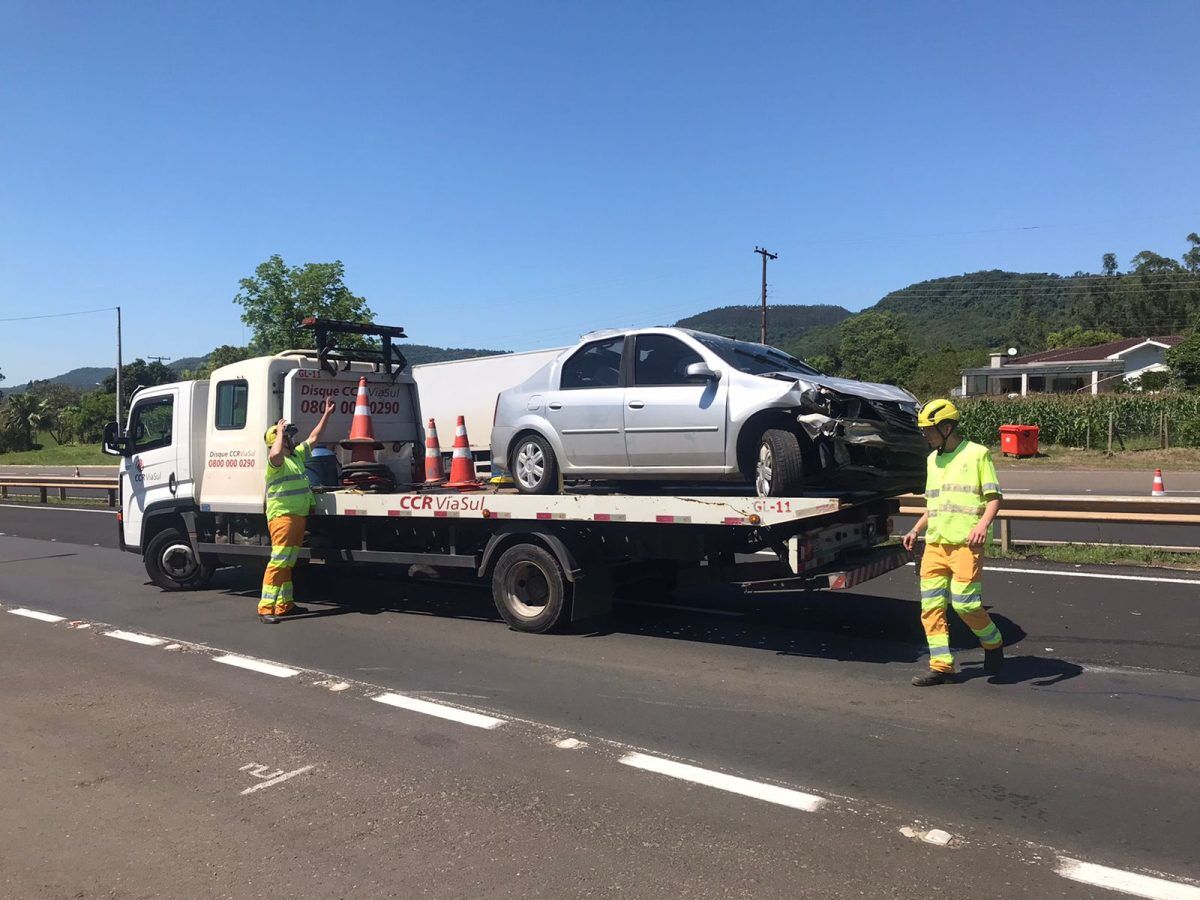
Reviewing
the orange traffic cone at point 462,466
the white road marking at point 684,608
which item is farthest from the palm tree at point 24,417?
the white road marking at point 684,608

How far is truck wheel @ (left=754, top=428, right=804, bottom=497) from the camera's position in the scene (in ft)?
20.9

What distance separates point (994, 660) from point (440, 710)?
3.56 meters

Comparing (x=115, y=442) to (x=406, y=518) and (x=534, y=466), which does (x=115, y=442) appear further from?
(x=534, y=466)

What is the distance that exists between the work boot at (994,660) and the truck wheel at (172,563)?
26.5ft

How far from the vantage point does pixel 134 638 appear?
8023mm

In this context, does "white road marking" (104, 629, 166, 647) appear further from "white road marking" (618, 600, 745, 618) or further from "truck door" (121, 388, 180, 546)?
"white road marking" (618, 600, 745, 618)

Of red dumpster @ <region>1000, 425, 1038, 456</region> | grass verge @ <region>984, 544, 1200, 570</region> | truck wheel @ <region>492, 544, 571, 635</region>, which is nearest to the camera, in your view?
truck wheel @ <region>492, 544, 571, 635</region>

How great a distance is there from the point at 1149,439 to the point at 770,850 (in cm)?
3285

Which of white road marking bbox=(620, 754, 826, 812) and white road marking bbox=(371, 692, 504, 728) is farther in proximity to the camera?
white road marking bbox=(371, 692, 504, 728)

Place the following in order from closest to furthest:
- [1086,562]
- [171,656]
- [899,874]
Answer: [899,874] < [171,656] < [1086,562]

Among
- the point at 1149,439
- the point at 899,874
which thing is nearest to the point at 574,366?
the point at 899,874

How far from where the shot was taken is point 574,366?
7.84 metres

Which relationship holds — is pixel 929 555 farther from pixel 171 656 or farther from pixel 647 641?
pixel 171 656

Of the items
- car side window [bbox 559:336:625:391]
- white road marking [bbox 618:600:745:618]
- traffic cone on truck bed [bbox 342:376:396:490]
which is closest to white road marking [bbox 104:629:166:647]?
traffic cone on truck bed [bbox 342:376:396:490]
